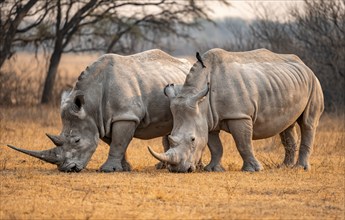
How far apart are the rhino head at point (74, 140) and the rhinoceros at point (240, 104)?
3.64 ft

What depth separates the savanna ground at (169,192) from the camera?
977 cm

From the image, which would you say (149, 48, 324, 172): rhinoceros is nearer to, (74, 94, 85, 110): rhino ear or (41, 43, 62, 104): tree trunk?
(74, 94, 85, 110): rhino ear

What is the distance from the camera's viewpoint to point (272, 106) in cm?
1330

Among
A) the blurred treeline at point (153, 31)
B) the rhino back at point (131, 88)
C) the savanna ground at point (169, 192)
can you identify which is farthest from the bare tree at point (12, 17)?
the rhino back at point (131, 88)

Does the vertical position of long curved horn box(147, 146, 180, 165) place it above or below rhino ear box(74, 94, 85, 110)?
below

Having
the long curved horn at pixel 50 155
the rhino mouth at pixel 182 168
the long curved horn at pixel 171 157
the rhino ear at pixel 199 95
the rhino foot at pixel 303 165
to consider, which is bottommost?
the rhino foot at pixel 303 165

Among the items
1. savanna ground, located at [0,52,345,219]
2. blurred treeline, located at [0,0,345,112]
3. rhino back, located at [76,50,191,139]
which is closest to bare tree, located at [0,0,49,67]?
blurred treeline, located at [0,0,345,112]

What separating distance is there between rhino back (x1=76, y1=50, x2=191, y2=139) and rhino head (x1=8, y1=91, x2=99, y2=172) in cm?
23

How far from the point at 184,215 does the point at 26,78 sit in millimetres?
18243

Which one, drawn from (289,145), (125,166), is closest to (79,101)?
(125,166)

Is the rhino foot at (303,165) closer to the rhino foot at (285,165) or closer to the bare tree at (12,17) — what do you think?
the rhino foot at (285,165)

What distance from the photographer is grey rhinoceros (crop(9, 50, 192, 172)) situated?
1273 cm

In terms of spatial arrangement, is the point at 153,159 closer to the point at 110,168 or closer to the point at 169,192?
the point at 110,168

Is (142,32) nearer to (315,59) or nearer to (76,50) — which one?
(76,50)
